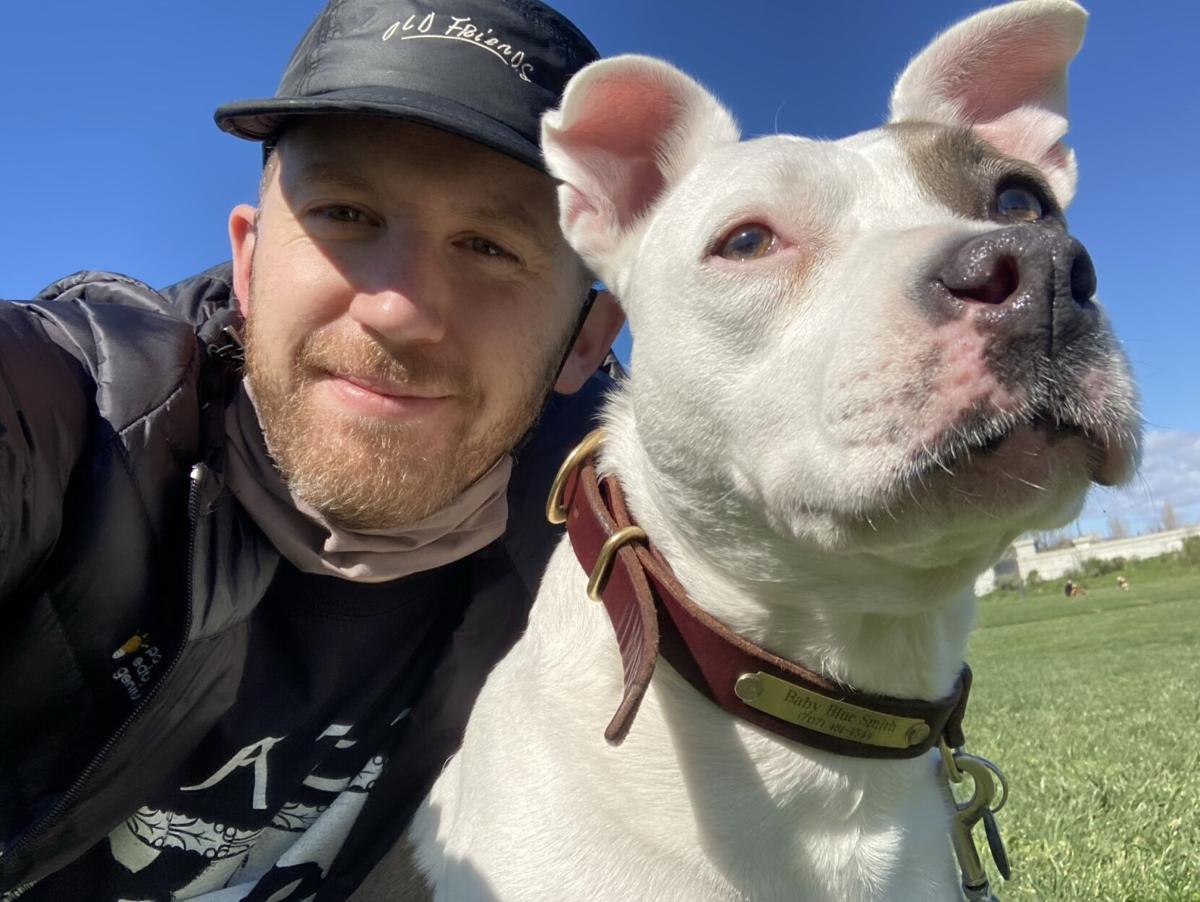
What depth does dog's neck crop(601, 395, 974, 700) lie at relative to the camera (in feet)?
6.63

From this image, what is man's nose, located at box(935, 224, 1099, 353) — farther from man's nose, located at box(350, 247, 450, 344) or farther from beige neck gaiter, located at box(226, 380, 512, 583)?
beige neck gaiter, located at box(226, 380, 512, 583)

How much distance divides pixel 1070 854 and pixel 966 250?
11.5 feet

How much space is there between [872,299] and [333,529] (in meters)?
1.87

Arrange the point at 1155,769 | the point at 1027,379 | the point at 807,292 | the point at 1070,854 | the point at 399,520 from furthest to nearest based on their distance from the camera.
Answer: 1. the point at 1155,769
2. the point at 1070,854
3. the point at 399,520
4. the point at 807,292
5. the point at 1027,379

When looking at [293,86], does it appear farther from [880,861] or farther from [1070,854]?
[1070,854]

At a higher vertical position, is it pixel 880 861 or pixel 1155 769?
pixel 880 861

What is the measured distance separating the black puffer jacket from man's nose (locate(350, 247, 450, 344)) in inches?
21.5

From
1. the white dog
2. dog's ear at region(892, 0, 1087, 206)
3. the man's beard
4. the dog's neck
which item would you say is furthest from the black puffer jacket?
dog's ear at region(892, 0, 1087, 206)

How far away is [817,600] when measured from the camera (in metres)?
2.08

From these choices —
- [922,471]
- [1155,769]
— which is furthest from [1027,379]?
[1155,769]

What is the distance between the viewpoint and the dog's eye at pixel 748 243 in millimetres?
2189

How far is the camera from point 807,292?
6.71 ft

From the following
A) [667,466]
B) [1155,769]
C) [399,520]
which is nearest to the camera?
[667,466]

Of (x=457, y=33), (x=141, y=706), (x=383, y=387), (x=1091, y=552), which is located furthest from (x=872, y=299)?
(x=1091, y=552)
